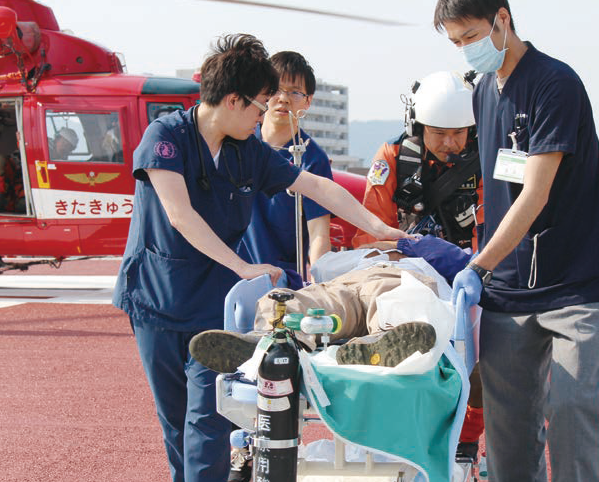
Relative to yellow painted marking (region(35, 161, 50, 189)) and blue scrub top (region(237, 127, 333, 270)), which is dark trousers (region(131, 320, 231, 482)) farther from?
yellow painted marking (region(35, 161, 50, 189))

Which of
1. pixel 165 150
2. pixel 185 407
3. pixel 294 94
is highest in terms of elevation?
pixel 294 94

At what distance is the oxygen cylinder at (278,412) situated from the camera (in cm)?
271

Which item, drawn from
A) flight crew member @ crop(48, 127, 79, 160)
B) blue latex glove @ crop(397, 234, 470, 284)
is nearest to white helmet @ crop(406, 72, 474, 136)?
blue latex glove @ crop(397, 234, 470, 284)

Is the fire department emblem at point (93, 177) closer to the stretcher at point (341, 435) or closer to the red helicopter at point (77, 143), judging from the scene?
the red helicopter at point (77, 143)

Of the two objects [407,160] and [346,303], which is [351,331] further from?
[407,160]

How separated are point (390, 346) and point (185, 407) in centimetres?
137

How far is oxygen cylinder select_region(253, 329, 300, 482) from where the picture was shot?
2.71 metres

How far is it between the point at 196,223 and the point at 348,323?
705mm

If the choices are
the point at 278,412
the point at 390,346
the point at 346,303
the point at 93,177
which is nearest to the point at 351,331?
the point at 346,303

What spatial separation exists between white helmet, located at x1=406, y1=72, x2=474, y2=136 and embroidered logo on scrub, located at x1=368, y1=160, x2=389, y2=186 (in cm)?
29

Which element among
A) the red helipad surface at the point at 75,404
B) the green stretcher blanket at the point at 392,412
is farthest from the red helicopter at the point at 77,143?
the green stretcher blanket at the point at 392,412

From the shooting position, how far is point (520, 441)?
3.58 m

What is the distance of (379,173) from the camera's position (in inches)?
179

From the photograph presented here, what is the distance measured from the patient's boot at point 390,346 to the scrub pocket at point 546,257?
0.81m
